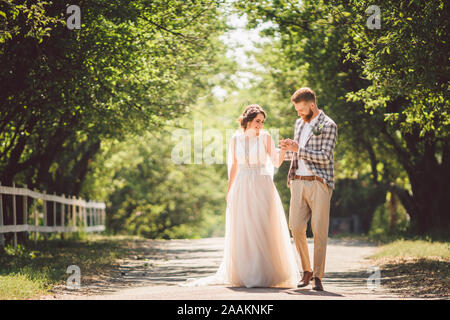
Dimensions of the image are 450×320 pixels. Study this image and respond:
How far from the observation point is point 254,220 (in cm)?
1001

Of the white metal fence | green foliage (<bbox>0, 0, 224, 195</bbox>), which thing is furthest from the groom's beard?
the white metal fence

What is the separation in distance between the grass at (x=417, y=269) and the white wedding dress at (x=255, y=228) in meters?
1.75

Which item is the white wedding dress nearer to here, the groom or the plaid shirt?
the groom

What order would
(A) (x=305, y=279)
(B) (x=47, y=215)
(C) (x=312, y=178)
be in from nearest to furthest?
(C) (x=312, y=178), (A) (x=305, y=279), (B) (x=47, y=215)

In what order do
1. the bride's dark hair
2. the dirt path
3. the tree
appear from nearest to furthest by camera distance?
the dirt path, the bride's dark hair, the tree

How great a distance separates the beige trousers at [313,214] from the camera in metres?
9.17

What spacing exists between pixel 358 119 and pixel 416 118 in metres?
7.73

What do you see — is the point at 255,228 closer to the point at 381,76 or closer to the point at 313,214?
the point at 313,214

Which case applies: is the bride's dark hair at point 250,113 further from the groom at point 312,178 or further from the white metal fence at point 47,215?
the white metal fence at point 47,215

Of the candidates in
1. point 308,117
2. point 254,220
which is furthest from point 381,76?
point 254,220

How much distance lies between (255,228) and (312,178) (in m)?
1.24

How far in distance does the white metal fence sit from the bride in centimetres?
843

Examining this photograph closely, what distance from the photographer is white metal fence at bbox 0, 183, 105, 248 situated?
18172 mm

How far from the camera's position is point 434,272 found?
1178 cm
